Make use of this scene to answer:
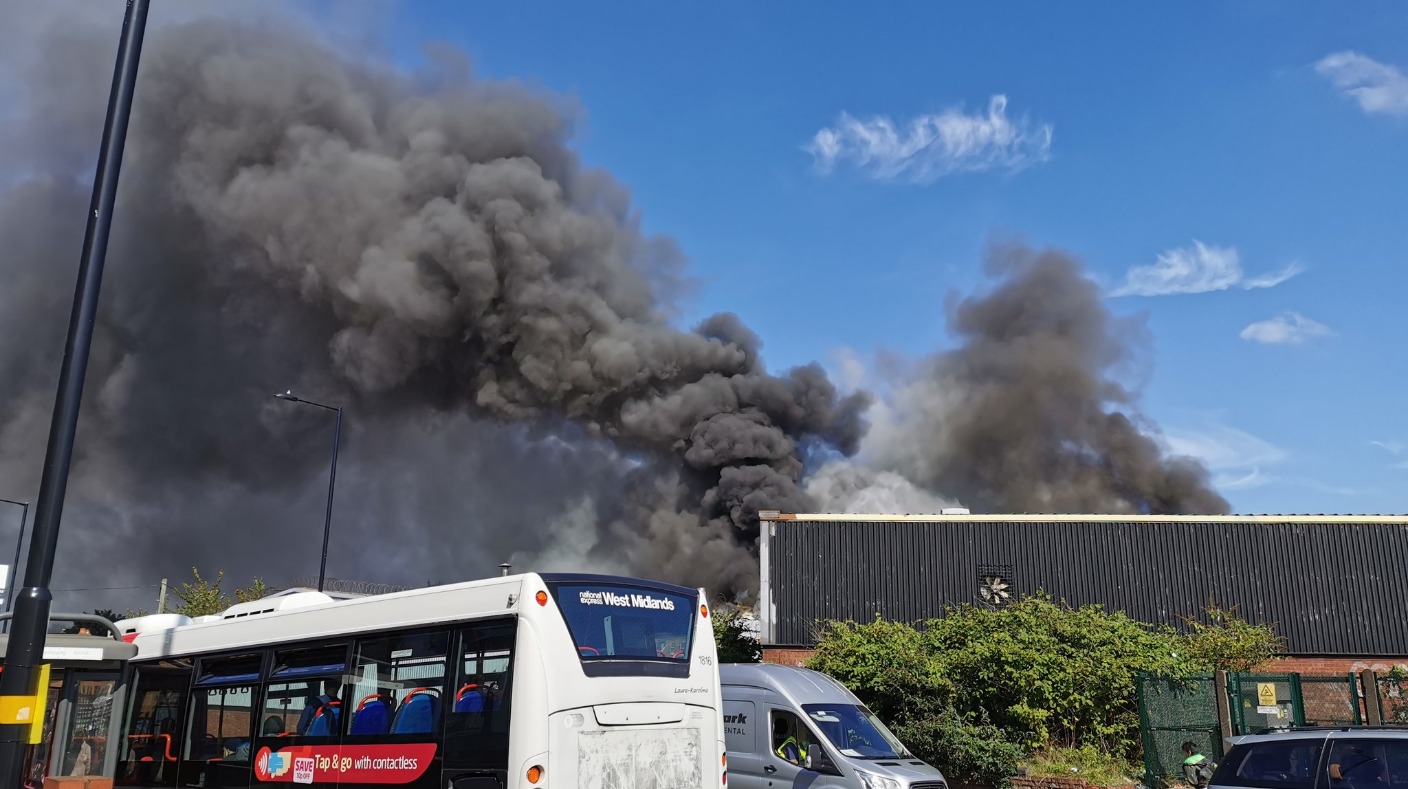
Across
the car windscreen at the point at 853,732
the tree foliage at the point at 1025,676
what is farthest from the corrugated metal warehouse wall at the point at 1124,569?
the car windscreen at the point at 853,732

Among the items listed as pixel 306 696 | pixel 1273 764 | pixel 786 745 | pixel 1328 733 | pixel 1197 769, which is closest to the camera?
pixel 1328 733

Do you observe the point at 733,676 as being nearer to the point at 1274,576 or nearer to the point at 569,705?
the point at 569,705

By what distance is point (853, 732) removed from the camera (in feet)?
36.6

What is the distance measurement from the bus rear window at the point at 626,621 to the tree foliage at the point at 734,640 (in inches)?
615

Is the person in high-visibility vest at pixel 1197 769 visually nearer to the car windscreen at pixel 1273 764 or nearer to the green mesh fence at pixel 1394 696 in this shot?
the green mesh fence at pixel 1394 696

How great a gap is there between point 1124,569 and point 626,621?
1935 cm

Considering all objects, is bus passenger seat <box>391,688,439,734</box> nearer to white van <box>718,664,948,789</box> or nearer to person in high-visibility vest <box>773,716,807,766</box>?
white van <box>718,664,948,789</box>

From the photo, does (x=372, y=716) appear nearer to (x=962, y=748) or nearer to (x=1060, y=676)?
(x=962, y=748)

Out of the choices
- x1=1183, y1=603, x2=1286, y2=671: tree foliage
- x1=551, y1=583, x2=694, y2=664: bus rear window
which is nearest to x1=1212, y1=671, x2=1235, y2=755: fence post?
x1=1183, y1=603, x2=1286, y2=671: tree foliage

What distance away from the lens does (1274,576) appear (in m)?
23.6

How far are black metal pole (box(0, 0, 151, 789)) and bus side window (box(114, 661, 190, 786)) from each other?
3674 millimetres

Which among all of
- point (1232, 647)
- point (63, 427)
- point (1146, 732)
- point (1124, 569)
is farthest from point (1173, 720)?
point (63, 427)

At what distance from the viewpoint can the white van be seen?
10.4m

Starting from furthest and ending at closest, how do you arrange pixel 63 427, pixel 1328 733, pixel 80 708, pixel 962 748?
pixel 962 748
pixel 80 708
pixel 1328 733
pixel 63 427
